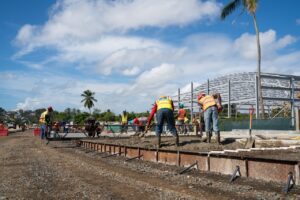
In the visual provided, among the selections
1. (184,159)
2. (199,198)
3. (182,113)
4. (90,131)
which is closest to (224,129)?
(182,113)

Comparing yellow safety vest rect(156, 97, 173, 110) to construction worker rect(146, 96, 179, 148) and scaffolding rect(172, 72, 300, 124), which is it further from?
scaffolding rect(172, 72, 300, 124)

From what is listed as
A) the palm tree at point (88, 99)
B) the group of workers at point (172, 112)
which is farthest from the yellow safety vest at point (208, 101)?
the palm tree at point (88, 99)

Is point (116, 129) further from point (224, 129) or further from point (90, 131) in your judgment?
point (224, 129)

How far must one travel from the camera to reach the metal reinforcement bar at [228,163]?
18.2ft

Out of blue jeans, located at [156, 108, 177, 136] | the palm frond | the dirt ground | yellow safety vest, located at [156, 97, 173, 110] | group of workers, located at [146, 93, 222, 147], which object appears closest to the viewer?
the dirt ground

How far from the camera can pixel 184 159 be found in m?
7.88

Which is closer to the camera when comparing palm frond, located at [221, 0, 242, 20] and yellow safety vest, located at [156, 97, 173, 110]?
yellow safety vest, located at [156, 97, 173, 110]

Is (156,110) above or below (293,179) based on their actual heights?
above

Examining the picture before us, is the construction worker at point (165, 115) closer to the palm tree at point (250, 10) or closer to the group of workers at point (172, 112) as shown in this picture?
the group of workers at point (172, 112)

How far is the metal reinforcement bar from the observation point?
5547mm

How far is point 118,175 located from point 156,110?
3.73 m

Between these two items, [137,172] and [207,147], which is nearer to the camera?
[137,172]

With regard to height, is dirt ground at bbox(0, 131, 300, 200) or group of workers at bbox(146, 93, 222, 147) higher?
group of workers at bbox(146, 93, 222, 147)

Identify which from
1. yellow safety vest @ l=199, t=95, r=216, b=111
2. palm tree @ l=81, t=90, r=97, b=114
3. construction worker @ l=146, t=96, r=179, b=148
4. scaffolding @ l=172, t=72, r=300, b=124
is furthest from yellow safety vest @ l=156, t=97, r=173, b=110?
palm tree @ l=81, t=90, r=97, b=114
